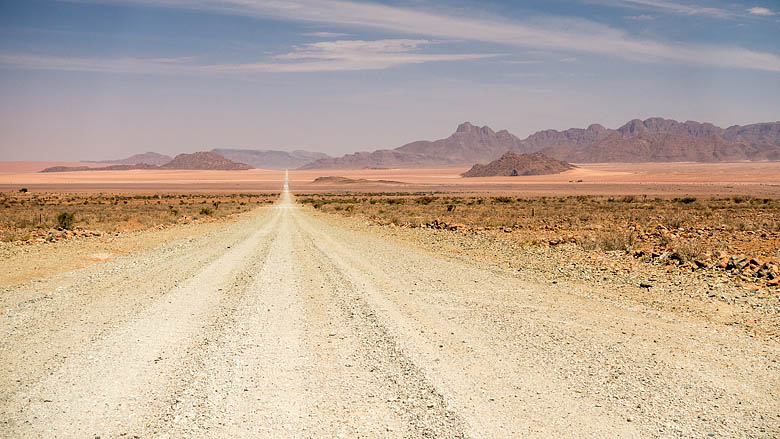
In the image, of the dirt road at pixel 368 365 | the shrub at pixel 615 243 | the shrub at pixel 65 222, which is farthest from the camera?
the shrub at pixel 65 222

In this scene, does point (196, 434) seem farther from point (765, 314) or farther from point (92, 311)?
point (765, 314)

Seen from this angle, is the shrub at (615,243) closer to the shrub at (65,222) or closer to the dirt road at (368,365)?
the dirt road at (368,365)

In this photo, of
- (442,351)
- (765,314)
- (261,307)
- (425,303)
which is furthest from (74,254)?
(765,314)

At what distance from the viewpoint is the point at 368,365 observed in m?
6.47

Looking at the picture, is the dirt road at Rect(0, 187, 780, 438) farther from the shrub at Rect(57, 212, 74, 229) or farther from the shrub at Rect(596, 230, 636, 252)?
the shrub at Rect(57, 212, 74, 229)

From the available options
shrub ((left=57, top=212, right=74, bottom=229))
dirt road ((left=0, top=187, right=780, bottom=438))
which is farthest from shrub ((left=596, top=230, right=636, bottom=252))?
shrub ((left=57, top=212, right=74, bottom=229))

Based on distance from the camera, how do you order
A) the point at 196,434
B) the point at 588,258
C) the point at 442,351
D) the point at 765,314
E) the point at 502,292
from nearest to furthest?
the point at 196,434, the point at 442,351, the point at 765,314, the point at 502,292, the point at 588,258

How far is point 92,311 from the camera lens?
30.7ft

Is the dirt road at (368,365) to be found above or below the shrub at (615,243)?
below

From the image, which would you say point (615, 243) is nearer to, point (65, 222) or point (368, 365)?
point (368, 365)

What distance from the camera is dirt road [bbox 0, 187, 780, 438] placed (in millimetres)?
4996

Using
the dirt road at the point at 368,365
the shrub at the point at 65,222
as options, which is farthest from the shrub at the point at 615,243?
the shrub at the point at 65,222

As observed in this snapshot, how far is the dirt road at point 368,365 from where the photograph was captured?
5.00 metres

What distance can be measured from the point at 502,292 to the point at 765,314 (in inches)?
168
